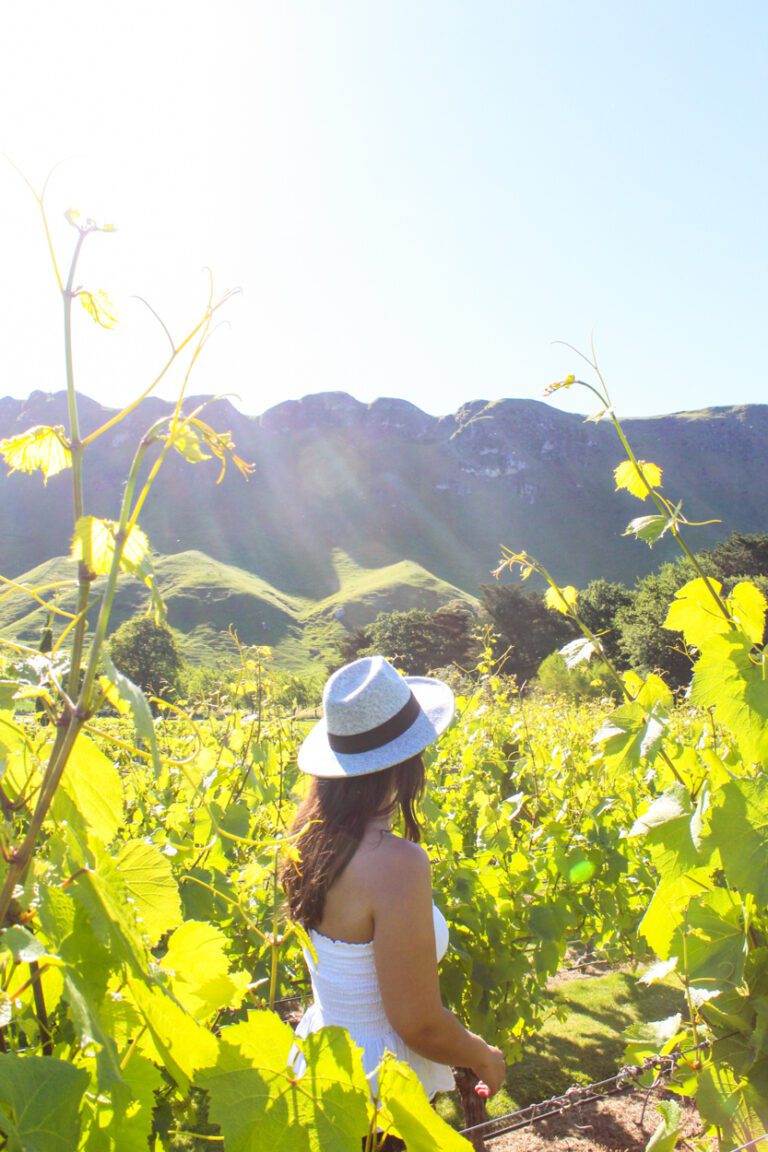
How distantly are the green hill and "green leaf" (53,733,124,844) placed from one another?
73967 millimetres

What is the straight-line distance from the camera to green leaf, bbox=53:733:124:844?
95 centimetres

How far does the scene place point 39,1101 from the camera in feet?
2.38

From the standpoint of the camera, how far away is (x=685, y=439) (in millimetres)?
138125

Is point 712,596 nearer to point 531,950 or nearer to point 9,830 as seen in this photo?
point 9,830

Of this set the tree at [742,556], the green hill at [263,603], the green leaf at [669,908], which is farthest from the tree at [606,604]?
the green leaf at [669,908]

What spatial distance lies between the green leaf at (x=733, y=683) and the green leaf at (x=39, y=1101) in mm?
1289

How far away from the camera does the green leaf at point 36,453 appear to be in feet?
A: 2.81

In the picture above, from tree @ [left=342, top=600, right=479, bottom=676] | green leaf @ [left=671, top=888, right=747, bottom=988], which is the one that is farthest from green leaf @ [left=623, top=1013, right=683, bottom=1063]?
tree @ [left=342, top=600, right=479, bottom=676]

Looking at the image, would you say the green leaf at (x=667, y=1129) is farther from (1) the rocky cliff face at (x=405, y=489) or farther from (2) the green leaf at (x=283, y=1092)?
(1) the rocky cliff face at (x=405, y=489)

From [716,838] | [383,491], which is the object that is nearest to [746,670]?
[716,838]

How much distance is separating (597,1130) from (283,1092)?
423 centimetres

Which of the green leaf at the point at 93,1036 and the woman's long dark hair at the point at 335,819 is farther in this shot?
the woman's long dark hair at the point at 335,819

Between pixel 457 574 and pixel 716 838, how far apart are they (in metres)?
108

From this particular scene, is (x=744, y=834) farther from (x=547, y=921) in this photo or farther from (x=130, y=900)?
(x=547, y=921)
